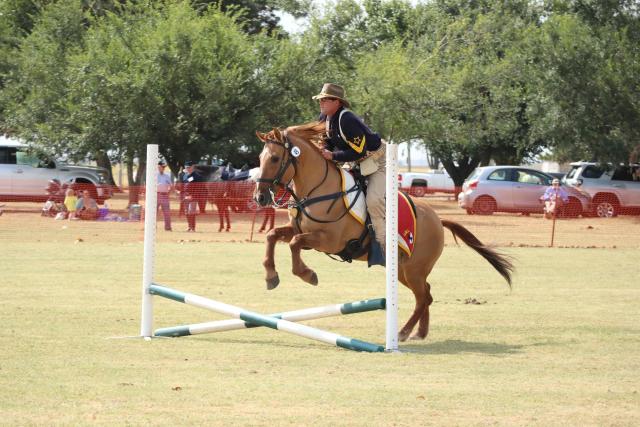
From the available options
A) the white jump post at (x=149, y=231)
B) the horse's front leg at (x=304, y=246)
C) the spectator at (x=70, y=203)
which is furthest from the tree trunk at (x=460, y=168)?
the white jump post at (x=149, y=231)

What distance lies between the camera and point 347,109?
11047mm

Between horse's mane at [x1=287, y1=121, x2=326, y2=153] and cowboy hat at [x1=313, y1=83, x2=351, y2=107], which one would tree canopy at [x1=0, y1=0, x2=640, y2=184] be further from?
cowboy hat at [x1=313, y1=83, x2=351, y2=107]

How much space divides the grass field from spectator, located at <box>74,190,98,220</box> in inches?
460

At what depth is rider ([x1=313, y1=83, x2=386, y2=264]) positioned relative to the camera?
1082 centimetres

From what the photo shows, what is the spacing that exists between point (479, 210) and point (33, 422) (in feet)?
101

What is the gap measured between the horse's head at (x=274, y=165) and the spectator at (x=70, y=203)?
2238cm

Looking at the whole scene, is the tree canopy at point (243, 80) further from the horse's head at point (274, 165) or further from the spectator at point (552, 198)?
the horse's head at point (274, 165)

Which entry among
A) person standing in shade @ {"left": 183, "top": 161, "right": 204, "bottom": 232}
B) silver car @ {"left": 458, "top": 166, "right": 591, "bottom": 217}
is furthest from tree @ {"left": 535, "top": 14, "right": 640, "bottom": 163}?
person standing in shade @ {"left": 183, "top": 161, "right": 204, "bottom": 232}

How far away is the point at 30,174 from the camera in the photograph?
3678cm

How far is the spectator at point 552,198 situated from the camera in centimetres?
3293

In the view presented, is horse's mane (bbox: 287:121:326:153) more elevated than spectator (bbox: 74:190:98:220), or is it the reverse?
horse's mane (bbox: 287:121:326:153)

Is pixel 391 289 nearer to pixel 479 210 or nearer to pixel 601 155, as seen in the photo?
pixel 479 210

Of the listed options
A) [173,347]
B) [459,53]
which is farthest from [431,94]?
[173,347]

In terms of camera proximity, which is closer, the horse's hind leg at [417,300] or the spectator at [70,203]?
the horse's hind leg at [417,300]
